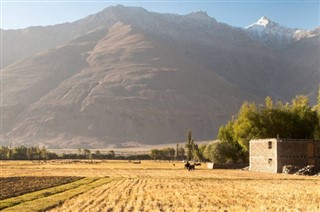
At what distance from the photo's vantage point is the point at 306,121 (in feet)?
325

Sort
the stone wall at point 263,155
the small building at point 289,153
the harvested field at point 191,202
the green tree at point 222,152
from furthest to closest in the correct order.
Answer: the green tree at point 222,152, the stone wall at point 263,155, the small building at point 289,153, the harvested field at point 191,202

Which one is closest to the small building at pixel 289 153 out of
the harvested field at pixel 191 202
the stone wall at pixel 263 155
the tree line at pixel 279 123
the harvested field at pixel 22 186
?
the stone wall at pixel 263 155

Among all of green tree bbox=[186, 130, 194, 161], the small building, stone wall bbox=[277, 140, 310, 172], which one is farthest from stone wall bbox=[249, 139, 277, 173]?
green tree bbox=[186, 130, 194, 161]

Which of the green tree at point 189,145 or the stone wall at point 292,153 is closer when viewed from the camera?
the stone wall at point 292,153

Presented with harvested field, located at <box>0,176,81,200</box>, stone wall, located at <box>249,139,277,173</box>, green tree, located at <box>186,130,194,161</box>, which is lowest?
harvested field, located at <box>0,176,81,200</box>

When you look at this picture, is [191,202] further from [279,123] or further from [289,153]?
[279,123]

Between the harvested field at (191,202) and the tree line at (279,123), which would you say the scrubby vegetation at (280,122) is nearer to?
the tree line at (279,123)

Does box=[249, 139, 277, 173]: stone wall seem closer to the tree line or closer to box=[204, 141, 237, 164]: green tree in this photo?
the tree line

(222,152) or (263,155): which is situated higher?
(222,152)

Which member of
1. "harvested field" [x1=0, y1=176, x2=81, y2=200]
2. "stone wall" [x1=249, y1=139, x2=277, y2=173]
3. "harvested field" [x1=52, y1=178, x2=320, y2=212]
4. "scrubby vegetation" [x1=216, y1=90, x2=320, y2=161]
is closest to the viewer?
"harvested field" [x1=52, y1=178, x2=320, y2=212]

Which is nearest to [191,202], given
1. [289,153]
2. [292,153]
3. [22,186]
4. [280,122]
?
[22,186]

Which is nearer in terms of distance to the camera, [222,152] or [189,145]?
[222,152]

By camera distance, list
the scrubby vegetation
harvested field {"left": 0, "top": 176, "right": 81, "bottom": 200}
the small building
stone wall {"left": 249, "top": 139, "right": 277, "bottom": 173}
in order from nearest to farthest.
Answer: harvested field {"left": 0, "top": 176, "right": 81, "bottom": 200} → the small building → stone wall {"left": 249, "top": 139, "right": 277, "bottom": 173} → the scrubby vegetation

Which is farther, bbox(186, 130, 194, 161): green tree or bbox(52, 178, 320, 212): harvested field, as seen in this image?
bbox(186, 130, 194, 161): green tree
